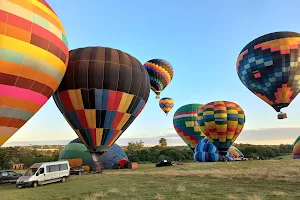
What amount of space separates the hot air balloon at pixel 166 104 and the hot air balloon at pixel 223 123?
24881 mm

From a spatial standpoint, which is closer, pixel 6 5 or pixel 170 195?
pixel 170 195

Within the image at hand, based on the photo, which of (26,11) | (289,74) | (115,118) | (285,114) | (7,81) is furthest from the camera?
(285,114)

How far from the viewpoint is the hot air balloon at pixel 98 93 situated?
66.3 ft

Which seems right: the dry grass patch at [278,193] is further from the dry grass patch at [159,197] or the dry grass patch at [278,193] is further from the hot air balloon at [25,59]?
the hot air balloon at [25,59]

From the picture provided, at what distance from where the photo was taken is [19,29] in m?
13.5

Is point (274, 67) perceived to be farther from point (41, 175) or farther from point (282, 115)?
point (41, 175)

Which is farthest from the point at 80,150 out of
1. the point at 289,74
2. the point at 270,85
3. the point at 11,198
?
the point at 289,74

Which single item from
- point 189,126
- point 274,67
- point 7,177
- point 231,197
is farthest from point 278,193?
point 189,126

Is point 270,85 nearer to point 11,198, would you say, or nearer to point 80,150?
point 80,150

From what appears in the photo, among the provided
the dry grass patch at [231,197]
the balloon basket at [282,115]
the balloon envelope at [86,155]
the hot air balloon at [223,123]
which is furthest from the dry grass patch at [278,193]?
the hot air balloon at [223,123]

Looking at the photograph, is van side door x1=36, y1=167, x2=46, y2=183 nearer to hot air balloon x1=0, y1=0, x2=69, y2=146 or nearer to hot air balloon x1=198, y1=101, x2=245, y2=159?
hot air balloon x1=0, y1=0, x2=69, y2=146

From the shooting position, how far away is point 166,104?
62.1m

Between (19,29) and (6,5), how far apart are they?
1.32 metres

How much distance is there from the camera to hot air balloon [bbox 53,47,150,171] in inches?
795
